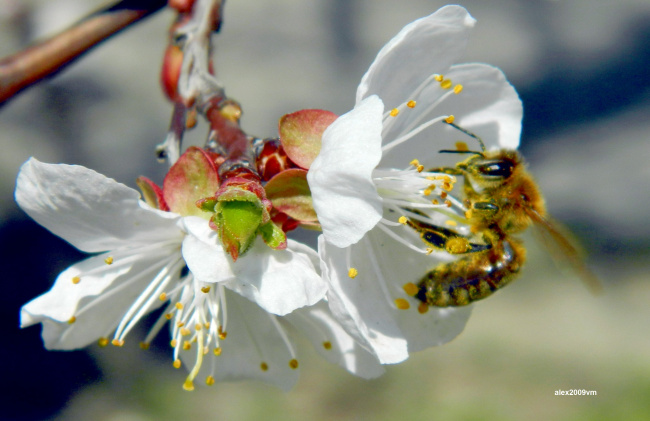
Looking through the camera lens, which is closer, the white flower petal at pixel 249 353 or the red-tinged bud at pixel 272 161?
the red-tinged bud at pixel 272 161

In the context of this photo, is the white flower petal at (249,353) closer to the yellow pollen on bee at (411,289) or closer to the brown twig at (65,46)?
the yellow pollen on bee at (411,289)

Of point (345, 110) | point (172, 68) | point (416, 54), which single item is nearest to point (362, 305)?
point (416, 54)

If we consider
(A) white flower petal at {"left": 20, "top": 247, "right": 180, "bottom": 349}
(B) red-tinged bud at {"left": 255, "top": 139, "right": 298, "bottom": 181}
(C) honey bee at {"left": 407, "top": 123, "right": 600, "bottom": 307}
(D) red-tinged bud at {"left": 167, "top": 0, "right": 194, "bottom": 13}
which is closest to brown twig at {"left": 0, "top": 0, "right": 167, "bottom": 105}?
(D) red-tinged bud at {"left": 167, "top": 0, "right": 194, "bottom": 13}

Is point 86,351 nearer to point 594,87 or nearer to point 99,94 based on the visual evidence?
point 99,94

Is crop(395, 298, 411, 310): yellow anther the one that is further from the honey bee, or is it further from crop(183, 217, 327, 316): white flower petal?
crop(183, 217, 327, 316): white flower petal

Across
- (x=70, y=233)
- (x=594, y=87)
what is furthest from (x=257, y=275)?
(x=594, y=87)

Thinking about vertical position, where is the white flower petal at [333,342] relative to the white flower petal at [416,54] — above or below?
below

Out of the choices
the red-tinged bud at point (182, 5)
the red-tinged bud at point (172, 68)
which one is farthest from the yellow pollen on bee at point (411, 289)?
the red-tinged bud at point (182, 5)
